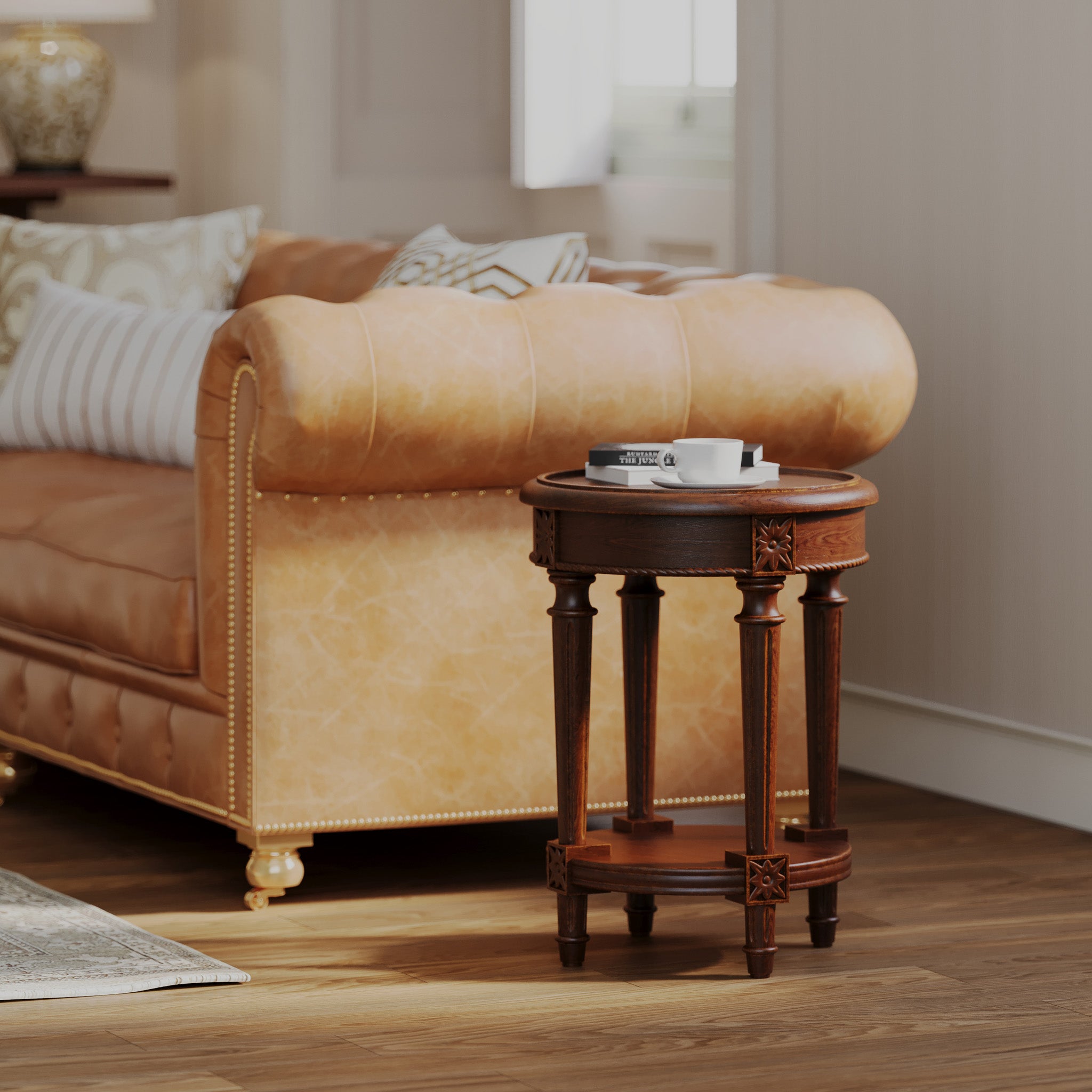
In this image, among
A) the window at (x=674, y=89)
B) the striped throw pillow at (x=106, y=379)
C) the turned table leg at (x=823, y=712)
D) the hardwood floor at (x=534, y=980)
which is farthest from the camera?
the window at (x=674, y=89)

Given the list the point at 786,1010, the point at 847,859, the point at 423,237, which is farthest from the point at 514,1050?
the point at 423,237

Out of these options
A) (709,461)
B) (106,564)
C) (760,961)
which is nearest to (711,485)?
(709,461)

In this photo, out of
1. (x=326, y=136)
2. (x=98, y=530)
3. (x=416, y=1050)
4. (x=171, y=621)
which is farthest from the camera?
(x=326, y=136)

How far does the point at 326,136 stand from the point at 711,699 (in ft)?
8.13

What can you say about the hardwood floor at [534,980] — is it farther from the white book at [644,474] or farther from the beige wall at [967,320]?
the white book at [644,474]

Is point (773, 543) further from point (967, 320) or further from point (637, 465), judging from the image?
point (967, 320)

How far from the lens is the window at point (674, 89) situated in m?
4.12

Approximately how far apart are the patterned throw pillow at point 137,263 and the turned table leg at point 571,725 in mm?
1640

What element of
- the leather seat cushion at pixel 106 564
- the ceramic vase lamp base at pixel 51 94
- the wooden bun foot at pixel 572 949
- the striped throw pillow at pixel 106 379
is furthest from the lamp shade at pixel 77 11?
the wooden bun foot at pixel 572 949

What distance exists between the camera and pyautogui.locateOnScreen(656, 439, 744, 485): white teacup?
219 cm

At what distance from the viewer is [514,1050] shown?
6.65 ft

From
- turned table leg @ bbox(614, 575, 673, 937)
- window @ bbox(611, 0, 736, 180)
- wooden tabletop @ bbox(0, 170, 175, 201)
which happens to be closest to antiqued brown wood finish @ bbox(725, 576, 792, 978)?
turned table leg @ bbox(614, 575, 673, 937)

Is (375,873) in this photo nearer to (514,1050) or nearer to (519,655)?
(519,655)

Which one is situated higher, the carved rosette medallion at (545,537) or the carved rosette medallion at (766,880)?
the carved rosette medallion at (545,537)
